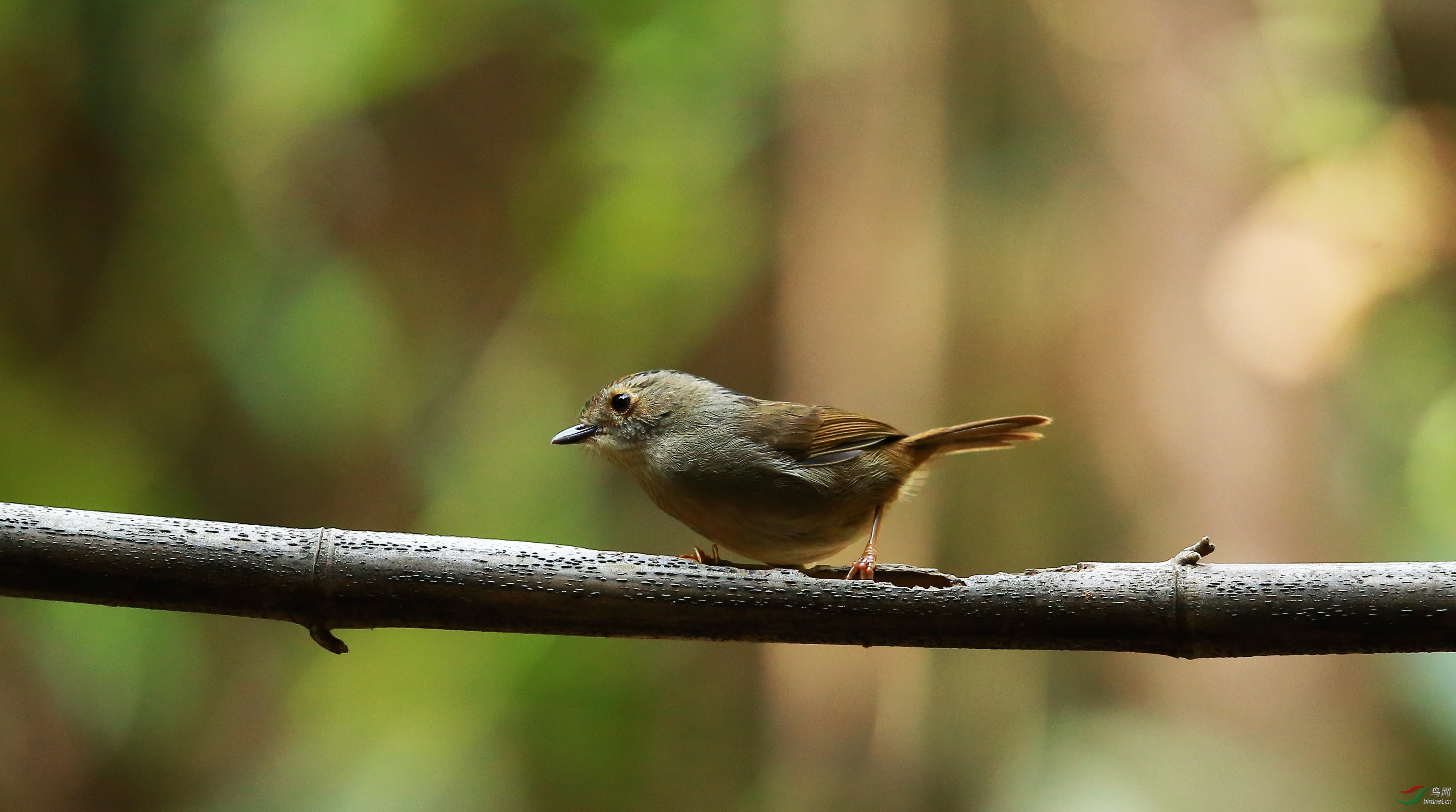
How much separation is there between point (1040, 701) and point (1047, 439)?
5.60ft

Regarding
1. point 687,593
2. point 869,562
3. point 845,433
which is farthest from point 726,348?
point 687,593

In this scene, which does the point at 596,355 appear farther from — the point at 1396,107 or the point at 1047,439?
the point at 1396,107

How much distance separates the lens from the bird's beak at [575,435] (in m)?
3.19

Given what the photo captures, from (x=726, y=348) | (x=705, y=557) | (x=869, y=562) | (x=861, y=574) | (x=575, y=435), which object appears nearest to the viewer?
(x=861, y=574)

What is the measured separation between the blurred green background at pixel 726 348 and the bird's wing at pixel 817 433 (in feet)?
7.28

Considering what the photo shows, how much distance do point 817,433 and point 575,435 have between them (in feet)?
2.43

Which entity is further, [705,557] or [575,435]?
[575,435]

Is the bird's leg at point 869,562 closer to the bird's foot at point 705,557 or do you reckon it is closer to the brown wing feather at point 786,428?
the brown wing feather at point 786,428

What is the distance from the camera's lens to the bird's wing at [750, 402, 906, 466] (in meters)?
2.96

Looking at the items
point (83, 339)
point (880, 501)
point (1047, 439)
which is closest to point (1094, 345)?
point (1047, 439)

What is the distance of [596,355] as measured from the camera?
6.03m

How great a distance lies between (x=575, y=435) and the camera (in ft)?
10.5

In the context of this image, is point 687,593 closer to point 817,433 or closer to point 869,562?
point 869,562

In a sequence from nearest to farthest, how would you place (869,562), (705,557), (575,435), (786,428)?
(869,562) → (705,557) → (786,428) → (575,435)
